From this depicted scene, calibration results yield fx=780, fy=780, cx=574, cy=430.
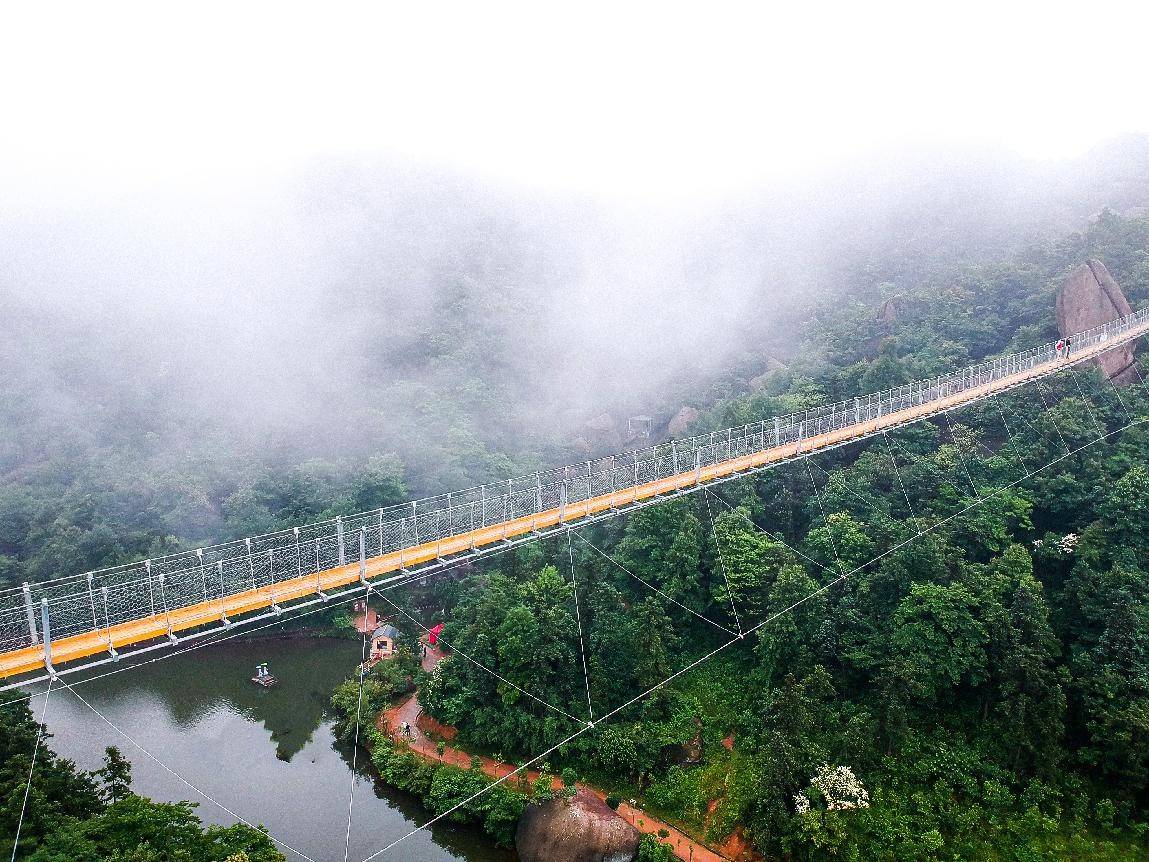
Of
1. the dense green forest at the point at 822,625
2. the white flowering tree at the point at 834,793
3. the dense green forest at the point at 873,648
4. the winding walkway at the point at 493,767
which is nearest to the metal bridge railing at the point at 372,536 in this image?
the dense green forest at the point at 873,648

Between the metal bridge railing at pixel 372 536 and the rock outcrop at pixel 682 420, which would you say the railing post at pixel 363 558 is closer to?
the metal bridge railing at pixel 372 536

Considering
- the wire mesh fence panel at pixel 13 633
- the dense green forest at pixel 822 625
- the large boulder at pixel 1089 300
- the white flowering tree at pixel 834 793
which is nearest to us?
the wire mesh fence panel at pixel 13 633

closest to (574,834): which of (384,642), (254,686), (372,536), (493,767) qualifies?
(493,767)

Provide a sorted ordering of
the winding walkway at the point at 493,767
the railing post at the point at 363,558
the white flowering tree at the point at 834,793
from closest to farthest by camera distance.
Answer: the railing post at the point at 363,558, the white flowering tree at the point at 834,793, the winding walkway at the point at 493,767

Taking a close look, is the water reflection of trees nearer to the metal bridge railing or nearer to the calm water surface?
the calm water surface

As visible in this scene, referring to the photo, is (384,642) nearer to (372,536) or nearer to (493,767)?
(493,767)
